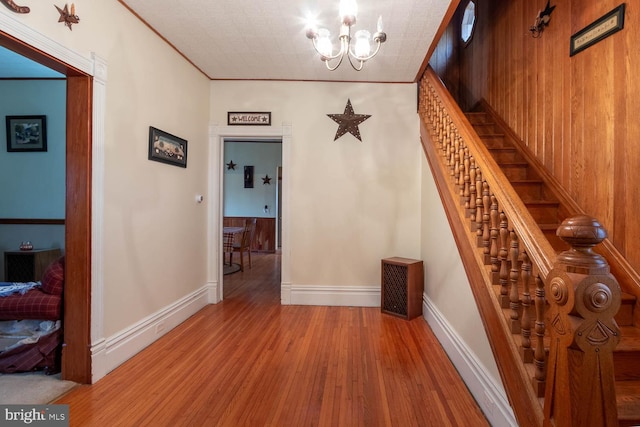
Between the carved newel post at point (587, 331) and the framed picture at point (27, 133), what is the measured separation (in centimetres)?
487

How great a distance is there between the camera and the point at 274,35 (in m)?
2.75

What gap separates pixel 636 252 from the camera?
1.88 meters

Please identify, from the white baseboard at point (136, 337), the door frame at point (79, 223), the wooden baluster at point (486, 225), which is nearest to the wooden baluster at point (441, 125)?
the wooden baluster at point (486, 225)

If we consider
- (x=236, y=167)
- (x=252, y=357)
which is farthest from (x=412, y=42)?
(x=236, y=167)

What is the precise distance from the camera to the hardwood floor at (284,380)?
175cm

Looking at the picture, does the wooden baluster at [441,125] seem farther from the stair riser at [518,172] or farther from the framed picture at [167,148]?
the framed picture at [167,148]

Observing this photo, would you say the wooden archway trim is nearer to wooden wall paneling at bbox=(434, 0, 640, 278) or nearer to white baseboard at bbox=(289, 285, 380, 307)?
white baseboard at bbox=(289, 285, 380, 307)

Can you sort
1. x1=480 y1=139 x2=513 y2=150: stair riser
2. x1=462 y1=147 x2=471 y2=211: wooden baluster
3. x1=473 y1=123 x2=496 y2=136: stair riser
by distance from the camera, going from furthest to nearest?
x1=473 y1=123 x2=496 y2=136: stair riser
x1=480 y1=139 x2=513 y2=150: stair riser
x1=462 y1=147 x2=471 y2=211: wooden baluster

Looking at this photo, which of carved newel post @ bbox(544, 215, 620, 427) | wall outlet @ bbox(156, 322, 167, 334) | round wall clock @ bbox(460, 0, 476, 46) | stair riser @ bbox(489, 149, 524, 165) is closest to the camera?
carved newel post @ bbox(544, 215, 620, 427)

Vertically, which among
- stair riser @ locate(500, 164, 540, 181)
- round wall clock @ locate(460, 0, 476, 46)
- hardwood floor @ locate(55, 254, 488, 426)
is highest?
round wall clock @ locate(460, 0, 476, 46)

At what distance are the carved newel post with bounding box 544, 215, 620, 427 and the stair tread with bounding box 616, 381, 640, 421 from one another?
564 millimetres

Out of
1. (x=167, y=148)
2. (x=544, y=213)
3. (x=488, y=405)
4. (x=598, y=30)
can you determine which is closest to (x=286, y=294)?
(x=167, y=148)

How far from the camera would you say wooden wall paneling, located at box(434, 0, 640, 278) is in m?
1.95

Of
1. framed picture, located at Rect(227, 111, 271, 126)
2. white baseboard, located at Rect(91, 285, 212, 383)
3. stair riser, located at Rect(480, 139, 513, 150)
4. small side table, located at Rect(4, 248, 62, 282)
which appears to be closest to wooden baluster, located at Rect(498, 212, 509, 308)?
stair riser, located at Rect(480, 139, 513, 150)
